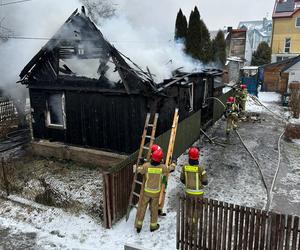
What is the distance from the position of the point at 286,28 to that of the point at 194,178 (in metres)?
38.1

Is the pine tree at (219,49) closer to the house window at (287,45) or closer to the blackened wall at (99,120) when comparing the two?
the house window at (287,45)

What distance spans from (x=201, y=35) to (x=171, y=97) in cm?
1666

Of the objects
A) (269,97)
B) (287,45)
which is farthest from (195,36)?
(287,45)

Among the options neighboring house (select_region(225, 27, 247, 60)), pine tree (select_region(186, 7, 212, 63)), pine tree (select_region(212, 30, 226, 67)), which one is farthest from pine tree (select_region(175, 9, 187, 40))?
neighboring house (select_region(225, 27, 247, 60))

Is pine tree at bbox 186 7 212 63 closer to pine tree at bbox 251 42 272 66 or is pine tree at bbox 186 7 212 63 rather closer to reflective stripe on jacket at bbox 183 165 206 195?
pine tree at bbox 251 42 272 66

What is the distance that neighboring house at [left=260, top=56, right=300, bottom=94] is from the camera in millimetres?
23609

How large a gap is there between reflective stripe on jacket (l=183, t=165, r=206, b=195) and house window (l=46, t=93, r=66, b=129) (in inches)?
237

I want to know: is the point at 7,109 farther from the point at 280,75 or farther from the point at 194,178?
the point at 280,75

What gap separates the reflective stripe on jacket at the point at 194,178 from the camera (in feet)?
19.2

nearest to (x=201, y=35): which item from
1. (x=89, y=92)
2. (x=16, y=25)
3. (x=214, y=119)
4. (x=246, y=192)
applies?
(x=214, y=119)

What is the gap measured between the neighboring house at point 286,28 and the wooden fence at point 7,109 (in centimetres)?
3502

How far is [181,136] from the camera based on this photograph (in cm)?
1045

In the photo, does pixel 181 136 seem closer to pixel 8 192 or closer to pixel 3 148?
pixel 8 192

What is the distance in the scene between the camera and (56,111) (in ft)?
34.8
